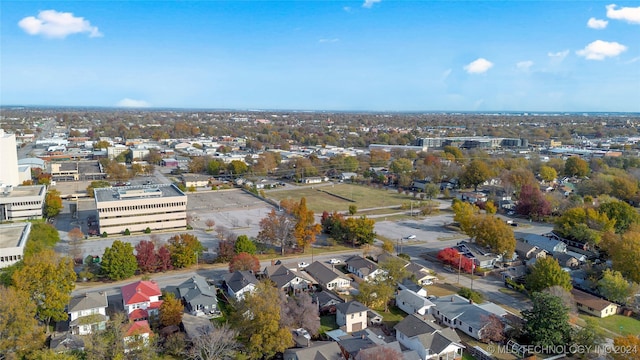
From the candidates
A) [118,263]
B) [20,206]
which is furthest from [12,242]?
[20,206]

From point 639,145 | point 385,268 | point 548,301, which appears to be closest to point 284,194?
point 385,268

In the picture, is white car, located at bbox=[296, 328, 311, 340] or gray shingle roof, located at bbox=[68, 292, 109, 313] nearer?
white car, located at bbox=[296, 328, 311, 340]

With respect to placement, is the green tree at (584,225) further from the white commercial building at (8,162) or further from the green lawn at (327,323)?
the white commercial building at (8,162)

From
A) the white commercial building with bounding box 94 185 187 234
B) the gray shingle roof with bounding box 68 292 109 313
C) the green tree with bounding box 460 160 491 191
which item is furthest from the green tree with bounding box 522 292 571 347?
the green tree with bounding box 460 160 491 191

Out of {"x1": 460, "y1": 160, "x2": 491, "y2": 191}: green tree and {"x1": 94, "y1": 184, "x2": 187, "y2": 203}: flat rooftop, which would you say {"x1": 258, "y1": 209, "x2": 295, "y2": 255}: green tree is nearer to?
{"x1": 94, "y1": 184, "x2": 187, "y2": 203}: flat rooftop

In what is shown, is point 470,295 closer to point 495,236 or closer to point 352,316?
point 352,316

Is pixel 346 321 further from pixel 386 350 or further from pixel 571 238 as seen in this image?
pixel 571 238
